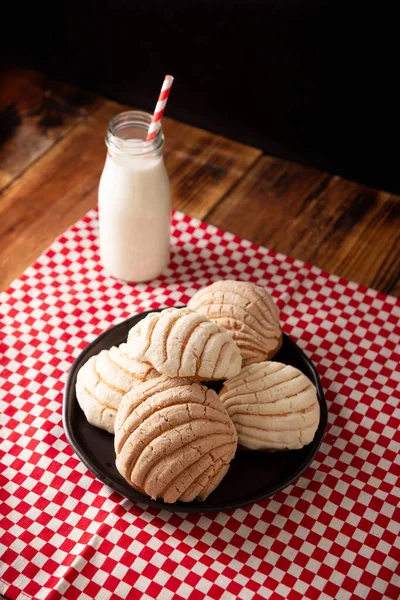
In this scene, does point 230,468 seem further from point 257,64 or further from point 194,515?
point 257,64

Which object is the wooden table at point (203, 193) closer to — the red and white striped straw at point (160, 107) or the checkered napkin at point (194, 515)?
the checkered napkin at point (194, 515)

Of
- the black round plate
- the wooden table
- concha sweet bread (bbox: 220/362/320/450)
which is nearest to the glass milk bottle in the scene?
the wooden table

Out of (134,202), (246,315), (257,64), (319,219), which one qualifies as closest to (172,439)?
(246,315)

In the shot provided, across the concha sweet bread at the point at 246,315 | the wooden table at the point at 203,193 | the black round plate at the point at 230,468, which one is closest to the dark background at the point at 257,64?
the wooden table at the point at 203,193

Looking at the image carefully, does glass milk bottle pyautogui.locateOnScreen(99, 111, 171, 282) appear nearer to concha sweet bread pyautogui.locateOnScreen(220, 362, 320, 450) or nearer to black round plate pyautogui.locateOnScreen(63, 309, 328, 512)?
black round plate pyautogui.locateOnScreen(63, 309, 328, 512)

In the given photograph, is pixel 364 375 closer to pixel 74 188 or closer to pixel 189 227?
pixel 189 227

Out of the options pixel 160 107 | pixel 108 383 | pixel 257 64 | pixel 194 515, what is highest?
pixel 160 107

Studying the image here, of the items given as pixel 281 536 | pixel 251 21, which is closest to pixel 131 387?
pixel 281 536
